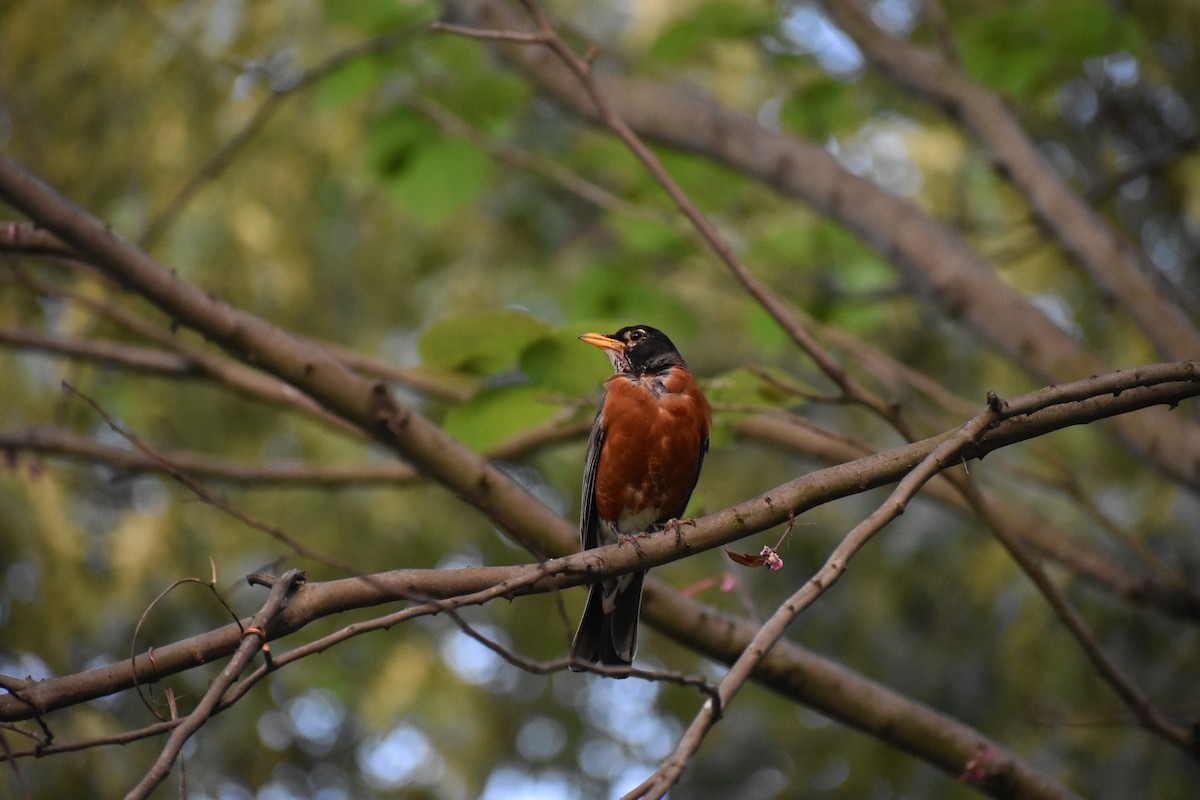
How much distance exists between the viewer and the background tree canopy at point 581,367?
337cm

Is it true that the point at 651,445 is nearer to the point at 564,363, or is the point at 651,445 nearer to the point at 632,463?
the point at 632,463

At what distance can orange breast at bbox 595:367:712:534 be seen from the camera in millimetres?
4066

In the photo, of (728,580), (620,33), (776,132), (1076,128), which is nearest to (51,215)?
(728,580)

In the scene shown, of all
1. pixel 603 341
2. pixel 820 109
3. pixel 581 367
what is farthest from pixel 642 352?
pixel 820 109

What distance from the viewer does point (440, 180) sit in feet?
16.4

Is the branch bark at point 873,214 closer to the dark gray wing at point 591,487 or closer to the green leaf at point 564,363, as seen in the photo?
the green leaf at point 564,363

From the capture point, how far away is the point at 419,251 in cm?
721

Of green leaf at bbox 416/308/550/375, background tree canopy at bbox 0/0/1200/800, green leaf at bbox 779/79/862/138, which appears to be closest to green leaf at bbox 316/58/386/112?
background tree canopy at bbox 0/0/1200/800

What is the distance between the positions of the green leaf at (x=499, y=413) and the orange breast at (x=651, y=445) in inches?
14.8

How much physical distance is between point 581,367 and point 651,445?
1.75 ft

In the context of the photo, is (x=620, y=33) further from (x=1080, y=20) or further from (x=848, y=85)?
(x=1080, y=20)

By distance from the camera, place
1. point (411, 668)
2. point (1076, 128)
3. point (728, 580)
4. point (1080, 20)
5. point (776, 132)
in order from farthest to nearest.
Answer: point (411, 668) → point (1076, 128) → point (776, 132) → point (1080, 20) → point (728, 580)

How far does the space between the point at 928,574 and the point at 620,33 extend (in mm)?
4742

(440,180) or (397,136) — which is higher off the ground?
(397,136)
